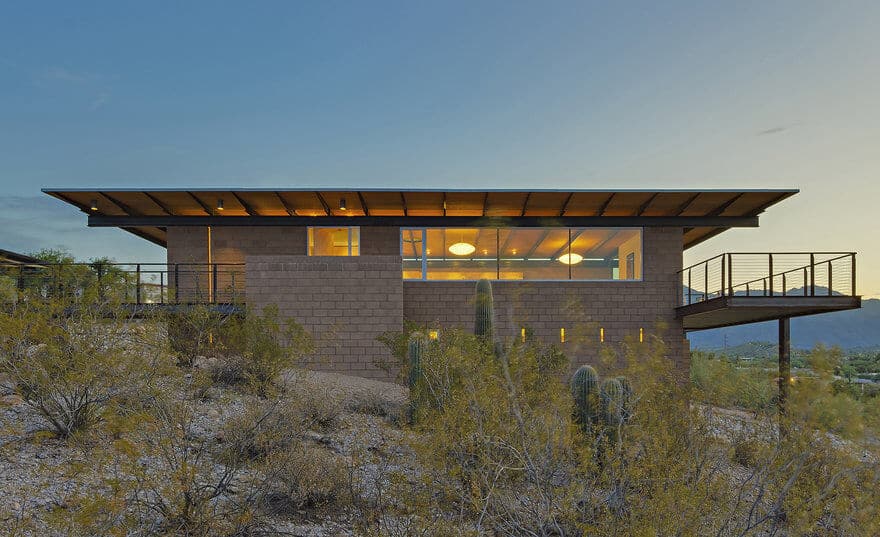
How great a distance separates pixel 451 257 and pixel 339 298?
3.25m

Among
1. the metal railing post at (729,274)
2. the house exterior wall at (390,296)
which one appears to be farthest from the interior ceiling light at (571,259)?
the metal railing post at (729,274)

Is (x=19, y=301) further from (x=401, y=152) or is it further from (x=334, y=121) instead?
(x=401, y=152)

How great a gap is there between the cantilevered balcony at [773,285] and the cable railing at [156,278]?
10.8 metres

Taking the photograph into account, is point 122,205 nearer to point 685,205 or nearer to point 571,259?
point 571,259

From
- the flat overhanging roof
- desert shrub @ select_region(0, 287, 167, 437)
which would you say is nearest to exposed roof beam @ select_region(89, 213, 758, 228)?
the flat overhanging roof

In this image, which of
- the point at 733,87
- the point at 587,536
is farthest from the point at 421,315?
the point at 733,87

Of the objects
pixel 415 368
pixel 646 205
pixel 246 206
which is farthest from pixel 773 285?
pixel 246 206

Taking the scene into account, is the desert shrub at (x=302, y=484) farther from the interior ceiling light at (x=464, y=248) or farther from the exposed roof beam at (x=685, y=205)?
the exposed roof beam at (x=685, y=205)

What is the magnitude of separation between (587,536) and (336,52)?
58.8ft

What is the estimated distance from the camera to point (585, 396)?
287 inches

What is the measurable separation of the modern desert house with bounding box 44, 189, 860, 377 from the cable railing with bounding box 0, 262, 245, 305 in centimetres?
6

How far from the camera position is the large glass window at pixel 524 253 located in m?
14.5

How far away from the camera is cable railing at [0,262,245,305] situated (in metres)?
9.34

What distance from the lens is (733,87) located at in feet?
56.9
